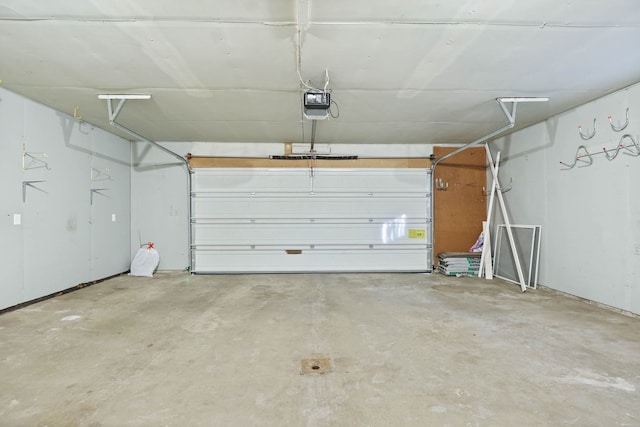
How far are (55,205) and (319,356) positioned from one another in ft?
13.9

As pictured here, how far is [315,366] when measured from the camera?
84.8 inches

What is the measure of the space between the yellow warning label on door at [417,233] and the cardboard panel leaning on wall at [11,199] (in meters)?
5.86

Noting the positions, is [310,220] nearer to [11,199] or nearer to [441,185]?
[441,185]

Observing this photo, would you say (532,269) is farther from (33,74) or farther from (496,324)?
(33,74)

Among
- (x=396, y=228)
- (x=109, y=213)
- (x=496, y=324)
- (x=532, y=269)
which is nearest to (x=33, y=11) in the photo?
(x=109, y=213)

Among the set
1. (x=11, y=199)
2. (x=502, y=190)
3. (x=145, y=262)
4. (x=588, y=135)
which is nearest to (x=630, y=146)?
(x=588, y=135)

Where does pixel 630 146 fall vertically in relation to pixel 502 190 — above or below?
above

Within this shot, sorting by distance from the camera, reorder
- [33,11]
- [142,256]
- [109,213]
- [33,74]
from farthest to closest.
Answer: [142,256], [109,213], [33,74], [33,11]

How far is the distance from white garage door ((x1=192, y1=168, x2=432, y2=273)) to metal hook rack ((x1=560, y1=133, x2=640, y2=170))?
2314 mm

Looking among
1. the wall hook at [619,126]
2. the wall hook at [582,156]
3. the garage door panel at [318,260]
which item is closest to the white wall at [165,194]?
the garage door panel at [318,260]

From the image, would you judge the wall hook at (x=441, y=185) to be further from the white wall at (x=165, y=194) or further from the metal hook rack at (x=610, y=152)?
the white wall at (x=165, y=194)

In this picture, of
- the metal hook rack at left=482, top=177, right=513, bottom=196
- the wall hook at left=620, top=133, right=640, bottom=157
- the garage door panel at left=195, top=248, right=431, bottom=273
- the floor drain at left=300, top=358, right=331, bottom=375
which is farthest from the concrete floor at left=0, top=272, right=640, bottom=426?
the metal hook rack at left=482, top=177, right=513, bottom=196

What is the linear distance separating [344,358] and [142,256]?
4737mm

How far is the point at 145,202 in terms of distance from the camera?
570cm
